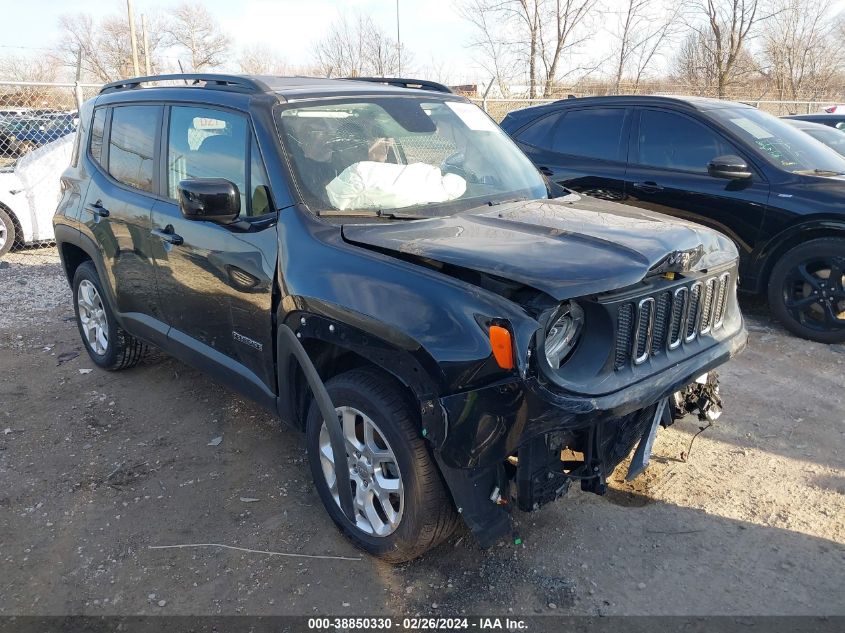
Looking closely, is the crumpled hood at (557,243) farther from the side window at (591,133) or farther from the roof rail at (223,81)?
the side window at (591,133)

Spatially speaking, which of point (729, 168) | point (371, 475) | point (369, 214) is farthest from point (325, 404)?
point (729, 168)

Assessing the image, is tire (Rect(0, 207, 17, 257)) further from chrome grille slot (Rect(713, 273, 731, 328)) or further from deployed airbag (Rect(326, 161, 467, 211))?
chrome grille slot (Rect(713, 273, 731, 328))

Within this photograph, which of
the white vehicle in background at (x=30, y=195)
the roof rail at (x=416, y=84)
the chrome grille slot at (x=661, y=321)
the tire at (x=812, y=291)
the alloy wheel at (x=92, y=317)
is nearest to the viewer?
the chrome grille slot at (x=661, y=321)

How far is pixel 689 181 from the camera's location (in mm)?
5785

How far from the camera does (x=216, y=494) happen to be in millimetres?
3502

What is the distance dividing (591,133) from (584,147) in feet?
0.47

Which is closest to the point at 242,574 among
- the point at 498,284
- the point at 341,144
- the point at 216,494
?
the point at 216,494

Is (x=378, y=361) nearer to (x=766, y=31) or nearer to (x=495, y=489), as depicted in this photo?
(x=495, y=489)

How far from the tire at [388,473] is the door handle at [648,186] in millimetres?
4122

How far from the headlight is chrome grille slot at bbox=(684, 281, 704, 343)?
586 millimetres

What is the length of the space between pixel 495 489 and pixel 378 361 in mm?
650

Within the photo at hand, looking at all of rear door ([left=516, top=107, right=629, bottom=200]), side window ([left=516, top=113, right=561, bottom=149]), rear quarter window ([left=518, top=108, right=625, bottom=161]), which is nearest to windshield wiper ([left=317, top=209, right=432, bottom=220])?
rear door ([left=516, top=107, right=629, bottom=200])

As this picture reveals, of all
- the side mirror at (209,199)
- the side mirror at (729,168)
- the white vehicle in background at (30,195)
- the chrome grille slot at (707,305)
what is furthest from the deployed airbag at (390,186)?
the white vehicle in background at (30,195)

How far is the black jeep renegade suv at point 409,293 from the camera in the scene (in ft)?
7.68
